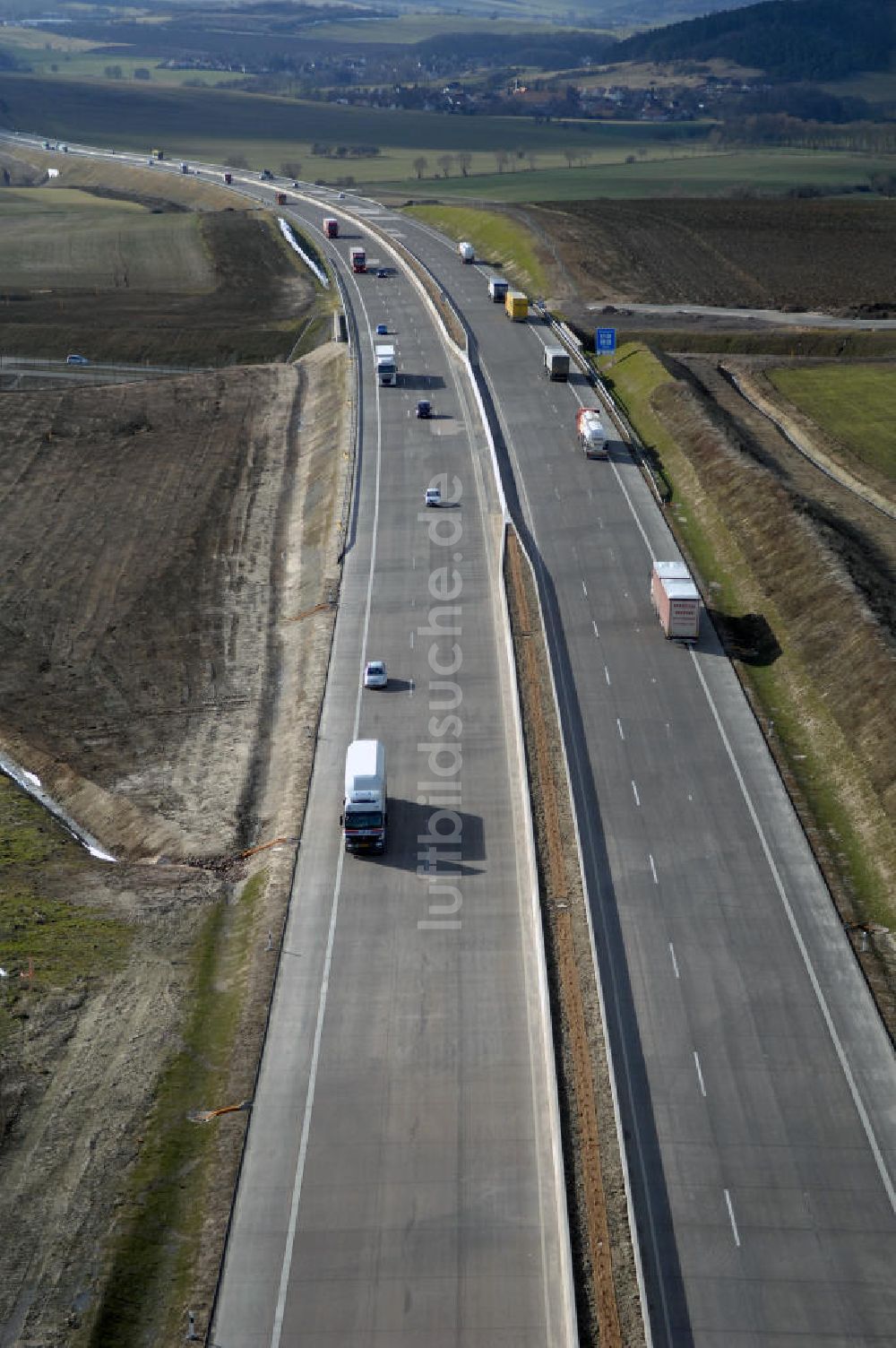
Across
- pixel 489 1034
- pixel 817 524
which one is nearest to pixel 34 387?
pixel 817 524

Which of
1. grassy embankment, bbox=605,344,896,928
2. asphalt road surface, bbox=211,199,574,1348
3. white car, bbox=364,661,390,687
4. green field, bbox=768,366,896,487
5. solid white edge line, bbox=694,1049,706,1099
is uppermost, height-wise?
green field, bbox=768,366,896,487

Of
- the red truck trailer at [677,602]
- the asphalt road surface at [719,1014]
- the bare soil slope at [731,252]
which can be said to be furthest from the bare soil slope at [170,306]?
the asphalt road surface at [719,1014]

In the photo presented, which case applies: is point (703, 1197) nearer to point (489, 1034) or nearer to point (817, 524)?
point (489, 1034)

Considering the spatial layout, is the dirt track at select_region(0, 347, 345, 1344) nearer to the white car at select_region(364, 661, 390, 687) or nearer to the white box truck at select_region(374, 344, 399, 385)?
the white car at select_region(364, 661, 390, 687)

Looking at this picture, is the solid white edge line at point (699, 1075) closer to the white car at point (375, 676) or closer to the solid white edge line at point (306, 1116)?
the solid white edge line at point (306, 1116)

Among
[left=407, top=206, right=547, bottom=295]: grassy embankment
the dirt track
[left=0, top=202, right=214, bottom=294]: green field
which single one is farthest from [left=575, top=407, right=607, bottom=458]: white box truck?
[left=0, top=202, right=214, bottom=294]: green field

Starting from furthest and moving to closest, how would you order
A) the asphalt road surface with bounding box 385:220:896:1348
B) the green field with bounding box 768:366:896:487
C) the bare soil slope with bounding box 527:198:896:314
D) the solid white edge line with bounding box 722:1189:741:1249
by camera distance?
the bare soil slope with bounding box 527:198:896:314
the green field with bounding box 768:366:896:487
the solid white edge line with bounding box 722:1189:741:1249
the asphalt road surface with bounding box 385:220:896:1348
